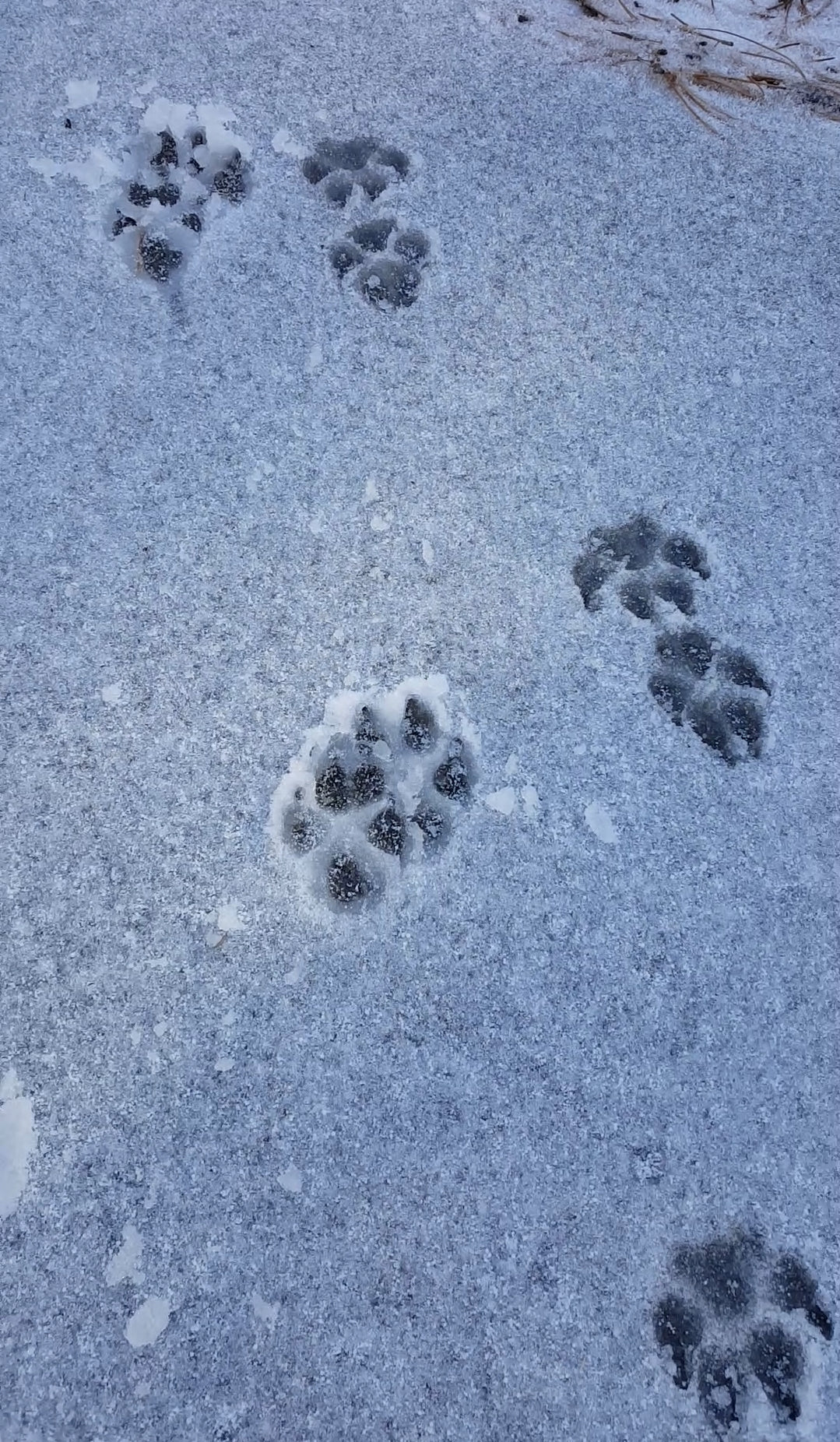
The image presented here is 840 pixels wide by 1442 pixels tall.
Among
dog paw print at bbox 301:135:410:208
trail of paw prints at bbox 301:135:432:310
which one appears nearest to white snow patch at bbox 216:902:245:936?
trail of paw prints at bbox 301:135:432:310

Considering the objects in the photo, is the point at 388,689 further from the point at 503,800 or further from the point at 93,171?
the point at 93,171

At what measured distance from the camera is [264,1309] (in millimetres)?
1340

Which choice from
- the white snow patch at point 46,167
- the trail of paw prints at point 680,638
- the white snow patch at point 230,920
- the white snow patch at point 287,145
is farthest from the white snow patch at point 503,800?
the white snow patch at point 46,167

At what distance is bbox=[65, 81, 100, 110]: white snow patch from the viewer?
5.77ft

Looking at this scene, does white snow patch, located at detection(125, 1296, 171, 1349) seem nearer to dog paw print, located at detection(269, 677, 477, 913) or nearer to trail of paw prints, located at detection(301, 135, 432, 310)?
dog paw print, located at detection(269, 677, 477, 913)

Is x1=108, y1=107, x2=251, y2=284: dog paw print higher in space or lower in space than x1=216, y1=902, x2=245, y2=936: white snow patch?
higher

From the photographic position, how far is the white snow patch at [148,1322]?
132 cm

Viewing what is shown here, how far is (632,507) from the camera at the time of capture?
1.67m

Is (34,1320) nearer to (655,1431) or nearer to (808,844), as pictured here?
(655,1431)

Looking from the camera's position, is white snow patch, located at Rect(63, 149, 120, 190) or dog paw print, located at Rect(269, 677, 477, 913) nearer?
dog paw print, located at Rect(269, 677, 477, 913)

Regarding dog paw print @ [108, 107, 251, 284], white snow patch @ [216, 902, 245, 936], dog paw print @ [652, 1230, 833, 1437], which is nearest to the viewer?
dog paw print @ [652, 1230, 833, 1437]

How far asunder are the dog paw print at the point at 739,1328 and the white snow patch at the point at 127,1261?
2.80 feet

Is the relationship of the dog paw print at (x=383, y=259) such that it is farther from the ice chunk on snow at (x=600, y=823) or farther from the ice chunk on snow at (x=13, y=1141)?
the ice chunk on snow at (x=13, y=1141)

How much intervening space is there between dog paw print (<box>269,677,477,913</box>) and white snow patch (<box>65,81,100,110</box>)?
4.64 feet
